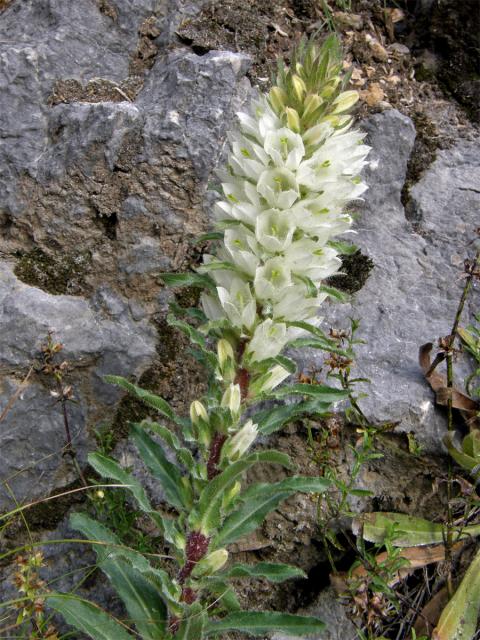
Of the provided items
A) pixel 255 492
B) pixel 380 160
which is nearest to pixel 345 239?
pixel 380 160

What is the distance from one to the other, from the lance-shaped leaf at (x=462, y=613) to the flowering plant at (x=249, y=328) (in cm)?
80

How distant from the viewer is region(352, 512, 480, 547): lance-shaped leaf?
3346 mm

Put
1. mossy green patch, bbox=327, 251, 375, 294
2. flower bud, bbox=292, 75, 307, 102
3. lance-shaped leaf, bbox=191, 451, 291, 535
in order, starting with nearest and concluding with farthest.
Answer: lance-shaped leaf, bbox=191, 451, 291, 535, flower bud, bbox=292, 75, 307, 102, mossy green patch, bbox=327, 251, 375, 294

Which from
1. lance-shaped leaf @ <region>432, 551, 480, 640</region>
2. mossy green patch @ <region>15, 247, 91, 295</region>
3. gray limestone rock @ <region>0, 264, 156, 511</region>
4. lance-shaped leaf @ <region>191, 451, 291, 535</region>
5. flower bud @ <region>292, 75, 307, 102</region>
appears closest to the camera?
lance-shaped leaf @ <region>191, 451, 291, 535</region>

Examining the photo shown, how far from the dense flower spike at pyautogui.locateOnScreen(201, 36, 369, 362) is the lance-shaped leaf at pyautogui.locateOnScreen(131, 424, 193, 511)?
2.08ft

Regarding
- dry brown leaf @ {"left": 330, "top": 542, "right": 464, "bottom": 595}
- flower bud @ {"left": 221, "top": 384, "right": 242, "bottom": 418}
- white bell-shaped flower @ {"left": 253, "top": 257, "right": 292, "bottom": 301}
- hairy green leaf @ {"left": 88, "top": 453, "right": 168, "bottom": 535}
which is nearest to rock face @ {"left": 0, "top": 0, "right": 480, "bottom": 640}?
dry brown leaf @ {"left": 330, "top": 542, "right": 464, "bottom": 595}

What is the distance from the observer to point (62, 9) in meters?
→ 4.34

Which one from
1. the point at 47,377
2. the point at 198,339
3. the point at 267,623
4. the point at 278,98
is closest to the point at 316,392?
the point at 198,339

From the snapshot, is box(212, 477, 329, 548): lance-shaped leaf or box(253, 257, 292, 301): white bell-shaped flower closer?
box(253, 257, 292, 301): white bell-shaped flower

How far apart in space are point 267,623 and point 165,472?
742mm


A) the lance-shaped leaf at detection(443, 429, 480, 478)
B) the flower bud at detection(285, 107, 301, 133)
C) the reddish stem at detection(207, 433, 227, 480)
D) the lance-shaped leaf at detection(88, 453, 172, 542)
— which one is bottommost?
the lance-shaped leaf at detection(88, 453, 172, 542)

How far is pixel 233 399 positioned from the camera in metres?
2.67

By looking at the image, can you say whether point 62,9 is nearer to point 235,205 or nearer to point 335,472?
point 235,205

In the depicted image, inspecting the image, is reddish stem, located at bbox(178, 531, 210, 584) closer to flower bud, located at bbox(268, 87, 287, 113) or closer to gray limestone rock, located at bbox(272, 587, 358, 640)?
gray limestone rock, located at bbox(272, 587, 358, 640)
